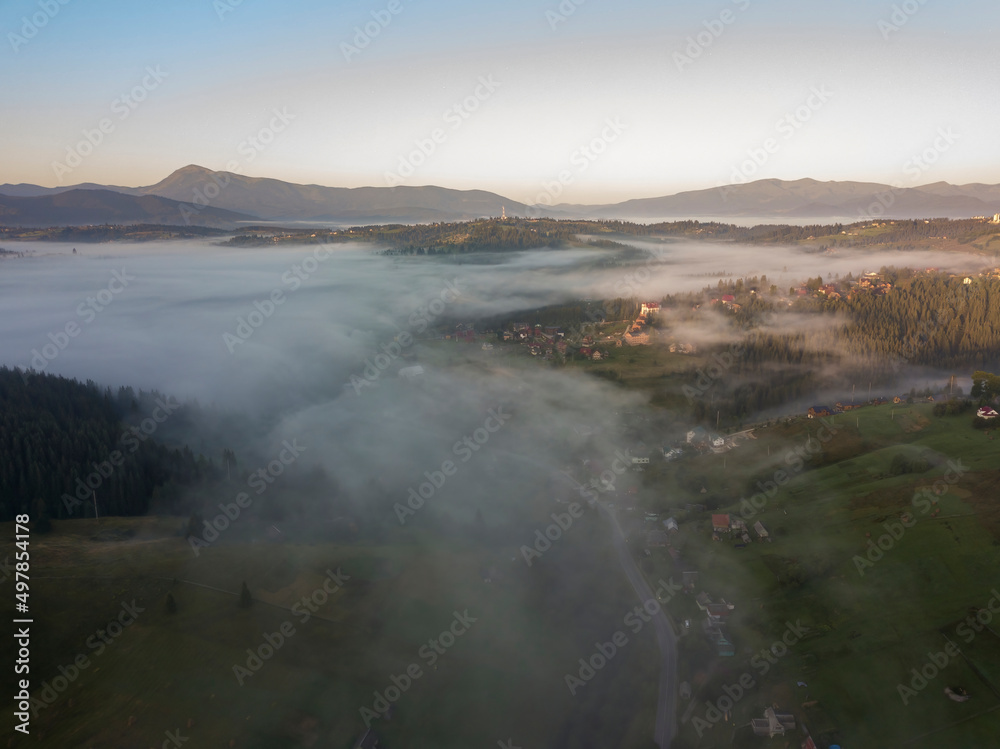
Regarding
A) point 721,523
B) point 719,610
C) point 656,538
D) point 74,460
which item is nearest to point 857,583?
point 719,610

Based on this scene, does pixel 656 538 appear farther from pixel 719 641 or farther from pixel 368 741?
pixel 368 741

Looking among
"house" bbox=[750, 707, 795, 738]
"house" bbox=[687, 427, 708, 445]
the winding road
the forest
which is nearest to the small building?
the winding road

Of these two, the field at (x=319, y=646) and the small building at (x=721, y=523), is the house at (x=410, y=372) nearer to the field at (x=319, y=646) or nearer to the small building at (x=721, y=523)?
the field at (x=319, y=646)

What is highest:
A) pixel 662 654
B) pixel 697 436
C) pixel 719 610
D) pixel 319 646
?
pixel 697 436

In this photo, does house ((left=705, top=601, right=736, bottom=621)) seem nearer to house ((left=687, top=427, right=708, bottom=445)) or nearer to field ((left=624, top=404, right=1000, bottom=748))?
field ((left=624, top=404, right=1000, bottom=748))

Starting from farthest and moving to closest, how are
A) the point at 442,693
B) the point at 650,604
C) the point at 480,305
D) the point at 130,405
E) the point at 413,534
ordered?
the point at 480,305 < the point at 130,405 < the point at 413,534 < the point at 650,604 < the point at 442,693

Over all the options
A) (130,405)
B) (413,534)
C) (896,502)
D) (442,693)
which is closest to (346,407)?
(130,405)

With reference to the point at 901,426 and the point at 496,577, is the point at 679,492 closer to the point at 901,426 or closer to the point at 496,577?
the point at 496,577

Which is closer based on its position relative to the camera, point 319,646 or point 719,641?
point 319,646
